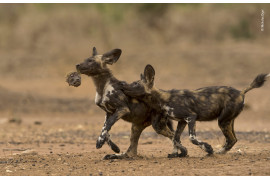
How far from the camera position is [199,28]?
34.3 meters

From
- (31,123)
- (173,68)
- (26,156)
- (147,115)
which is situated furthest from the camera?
(173,68)

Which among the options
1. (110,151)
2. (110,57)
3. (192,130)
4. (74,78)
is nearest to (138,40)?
(110,151)

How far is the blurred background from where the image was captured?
3109cm

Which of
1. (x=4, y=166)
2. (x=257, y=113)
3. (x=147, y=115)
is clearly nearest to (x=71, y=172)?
(x=4, y=166)

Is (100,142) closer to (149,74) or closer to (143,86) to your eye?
(143,86)

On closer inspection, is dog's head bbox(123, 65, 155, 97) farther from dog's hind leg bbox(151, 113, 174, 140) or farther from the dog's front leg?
dog's hind leg bbox(151, 113, 174, 140)

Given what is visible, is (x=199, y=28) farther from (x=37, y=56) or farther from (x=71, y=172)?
(x=71, y=172)

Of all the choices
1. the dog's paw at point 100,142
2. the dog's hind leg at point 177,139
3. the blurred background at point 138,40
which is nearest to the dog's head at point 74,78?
the dog's paw at point 100,142

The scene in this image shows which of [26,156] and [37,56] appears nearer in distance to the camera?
[26,156]

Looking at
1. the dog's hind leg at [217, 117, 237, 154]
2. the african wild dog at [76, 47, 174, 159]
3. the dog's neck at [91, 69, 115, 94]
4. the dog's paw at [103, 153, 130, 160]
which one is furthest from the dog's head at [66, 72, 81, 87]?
the dog's hind leg at [217, 117, 237, 154]

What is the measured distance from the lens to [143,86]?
9.85m

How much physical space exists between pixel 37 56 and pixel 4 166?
24574 mm

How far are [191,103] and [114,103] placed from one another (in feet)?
4.19

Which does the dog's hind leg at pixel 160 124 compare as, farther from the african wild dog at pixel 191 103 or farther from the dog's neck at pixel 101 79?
the dog's neck at pixel 101 79
